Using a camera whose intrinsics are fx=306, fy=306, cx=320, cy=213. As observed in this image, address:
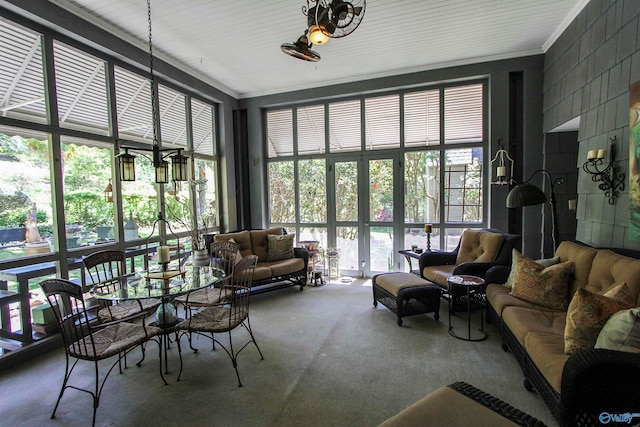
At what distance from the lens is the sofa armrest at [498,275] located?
10.7ft

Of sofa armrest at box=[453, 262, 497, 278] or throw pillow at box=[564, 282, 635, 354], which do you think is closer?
throw pillow at box=[564, 282, 635, 354]

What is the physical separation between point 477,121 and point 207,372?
492cm

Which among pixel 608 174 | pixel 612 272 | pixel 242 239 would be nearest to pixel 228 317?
pixel 242 239

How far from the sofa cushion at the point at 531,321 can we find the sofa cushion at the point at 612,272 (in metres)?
0.35

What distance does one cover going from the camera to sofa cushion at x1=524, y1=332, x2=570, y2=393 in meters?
1.72

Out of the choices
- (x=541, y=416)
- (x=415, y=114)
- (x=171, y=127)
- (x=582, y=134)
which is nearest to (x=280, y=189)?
(x=171, y=127)

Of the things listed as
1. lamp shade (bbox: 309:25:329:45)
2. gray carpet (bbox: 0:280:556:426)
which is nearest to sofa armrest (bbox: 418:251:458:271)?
gray carpet (bbox: 0:280:556:426)

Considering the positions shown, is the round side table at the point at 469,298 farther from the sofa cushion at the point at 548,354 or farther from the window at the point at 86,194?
the window at the point at 86,194

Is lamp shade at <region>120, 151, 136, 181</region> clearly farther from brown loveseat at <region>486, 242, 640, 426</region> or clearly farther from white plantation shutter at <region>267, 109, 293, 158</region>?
Result: white plantation shutter at <region>267, 109, 293, 158</region>

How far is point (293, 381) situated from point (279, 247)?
268cm

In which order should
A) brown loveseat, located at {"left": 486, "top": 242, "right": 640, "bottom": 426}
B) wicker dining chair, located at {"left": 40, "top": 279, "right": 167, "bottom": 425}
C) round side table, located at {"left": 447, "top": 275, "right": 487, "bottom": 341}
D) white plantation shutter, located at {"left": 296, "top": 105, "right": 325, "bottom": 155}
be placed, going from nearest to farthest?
brown loveseat, located at {"left": 486, "top": 242, "right": 640, "bottom": 426}
wicker dining chair, located at {"left": 40, "top": 279, "right": 167, "bottom": 425}
round side table, located at {"left": 447, "top": 275, "right": 487, "bottom": 341}
white plantation shutter, located at {"left": 296, "top": 105, "right": 325, "bottom": 155}

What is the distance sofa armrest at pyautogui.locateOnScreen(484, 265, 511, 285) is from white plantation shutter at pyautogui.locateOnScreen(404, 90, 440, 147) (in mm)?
2433

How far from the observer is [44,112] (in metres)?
3.12

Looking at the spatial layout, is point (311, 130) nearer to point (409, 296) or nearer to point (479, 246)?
point (479, 246)
